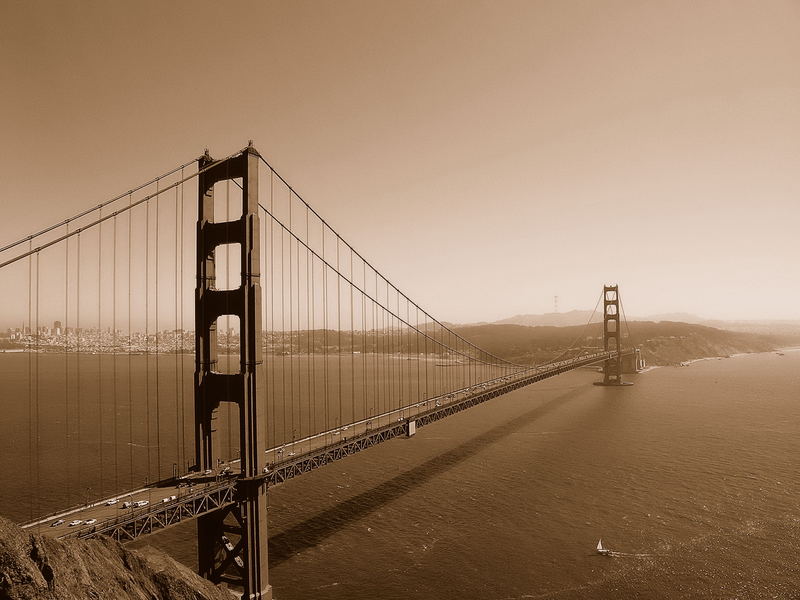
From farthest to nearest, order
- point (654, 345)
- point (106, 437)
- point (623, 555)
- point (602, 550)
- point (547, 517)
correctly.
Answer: point (654, 345), point (106, 437), point (547, 517), point (602, 550), point (623, 555)

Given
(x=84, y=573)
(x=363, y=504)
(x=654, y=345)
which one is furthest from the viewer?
(x=654, y=345)

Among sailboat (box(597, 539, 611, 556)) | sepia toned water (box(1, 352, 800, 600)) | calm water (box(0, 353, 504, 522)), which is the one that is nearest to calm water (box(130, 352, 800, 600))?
sepia toned water (box(1, 352, 800, 600))

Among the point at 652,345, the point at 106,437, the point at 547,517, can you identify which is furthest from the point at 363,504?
the point at 652,345

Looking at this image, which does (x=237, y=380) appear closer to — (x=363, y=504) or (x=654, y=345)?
(x=363, y=504)

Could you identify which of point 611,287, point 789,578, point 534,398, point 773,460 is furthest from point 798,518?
point 611,287

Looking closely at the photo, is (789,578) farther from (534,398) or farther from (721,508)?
(534,398)
